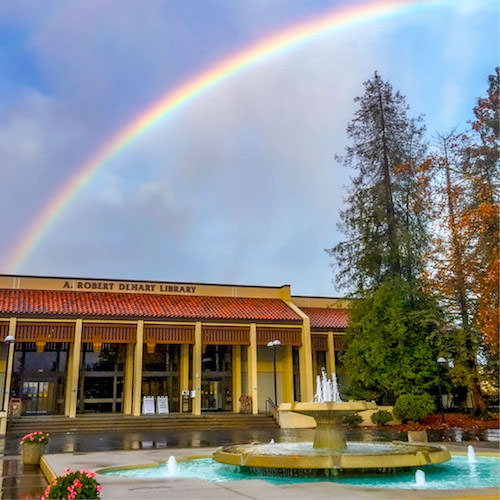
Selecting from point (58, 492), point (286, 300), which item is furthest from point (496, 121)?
point (286, 300)

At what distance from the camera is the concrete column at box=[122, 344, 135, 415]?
2962cm

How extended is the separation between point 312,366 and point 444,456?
930 inches

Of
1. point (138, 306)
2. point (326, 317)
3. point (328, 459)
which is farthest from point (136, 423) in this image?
point (328, 459)

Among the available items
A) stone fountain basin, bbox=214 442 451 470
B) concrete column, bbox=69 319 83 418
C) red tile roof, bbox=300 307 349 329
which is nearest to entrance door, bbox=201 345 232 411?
red tile roof, bbox=300 307 349 329

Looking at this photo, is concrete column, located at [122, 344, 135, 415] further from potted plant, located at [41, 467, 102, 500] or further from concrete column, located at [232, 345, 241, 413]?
potted plant, located at [41, 467, 102, 500]

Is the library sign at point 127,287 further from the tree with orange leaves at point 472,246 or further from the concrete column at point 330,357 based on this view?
the tree with orange leaves at point 472,246

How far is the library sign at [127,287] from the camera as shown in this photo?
1249 inches

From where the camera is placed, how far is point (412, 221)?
94.5 feet

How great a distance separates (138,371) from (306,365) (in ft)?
32.2

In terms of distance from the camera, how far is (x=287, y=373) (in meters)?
33.4

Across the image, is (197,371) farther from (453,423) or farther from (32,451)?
(32,451)

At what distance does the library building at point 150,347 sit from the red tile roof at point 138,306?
6cm

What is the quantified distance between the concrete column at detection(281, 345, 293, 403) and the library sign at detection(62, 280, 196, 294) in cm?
706

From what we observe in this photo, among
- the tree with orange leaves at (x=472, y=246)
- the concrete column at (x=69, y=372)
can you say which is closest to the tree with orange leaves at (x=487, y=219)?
the tree with orange leaves at (x=472, y=246)
